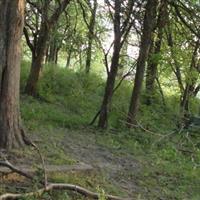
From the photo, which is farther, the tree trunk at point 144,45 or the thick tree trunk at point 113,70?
the tree trunk at point 144,45

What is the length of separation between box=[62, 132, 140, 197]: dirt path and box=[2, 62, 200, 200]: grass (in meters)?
0.11

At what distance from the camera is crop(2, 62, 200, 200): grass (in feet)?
26.1

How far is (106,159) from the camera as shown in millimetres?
10062

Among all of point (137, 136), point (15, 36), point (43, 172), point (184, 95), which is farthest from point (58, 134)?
point (184, 95)

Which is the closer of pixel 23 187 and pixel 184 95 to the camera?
pixel 23 187

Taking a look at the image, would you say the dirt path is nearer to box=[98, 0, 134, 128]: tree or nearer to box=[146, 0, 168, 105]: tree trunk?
box=[98, 0, 134, 128]: tree

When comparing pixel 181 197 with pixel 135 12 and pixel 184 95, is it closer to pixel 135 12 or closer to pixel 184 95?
pixel 135 12

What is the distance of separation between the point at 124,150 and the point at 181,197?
302cm

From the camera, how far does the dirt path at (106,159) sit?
8.75m

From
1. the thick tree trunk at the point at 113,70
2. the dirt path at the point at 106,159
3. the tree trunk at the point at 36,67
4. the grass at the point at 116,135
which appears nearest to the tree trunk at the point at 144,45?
the grass at the point at 116,135

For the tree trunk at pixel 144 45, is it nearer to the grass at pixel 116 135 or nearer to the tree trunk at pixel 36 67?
the grass at pixel 116 135

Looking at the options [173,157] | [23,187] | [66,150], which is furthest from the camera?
[173,157]

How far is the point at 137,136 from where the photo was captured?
42.9ft

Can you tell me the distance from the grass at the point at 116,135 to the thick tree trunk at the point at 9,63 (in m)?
0.76
